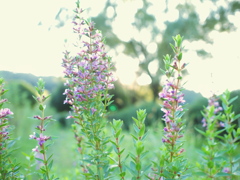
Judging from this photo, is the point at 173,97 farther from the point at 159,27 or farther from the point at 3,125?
the point at 159,27

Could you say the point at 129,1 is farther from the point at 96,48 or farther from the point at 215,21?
the point at 96,48

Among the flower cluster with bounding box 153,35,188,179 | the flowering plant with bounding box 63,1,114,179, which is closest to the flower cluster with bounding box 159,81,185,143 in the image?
the flower cluster with bounding box 153,35,188,179

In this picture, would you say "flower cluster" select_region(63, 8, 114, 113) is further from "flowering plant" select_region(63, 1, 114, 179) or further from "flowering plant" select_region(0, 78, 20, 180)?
"flowering plant" select_region(0, 78, 20, 180)

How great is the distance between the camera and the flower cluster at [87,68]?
1631 millimetres

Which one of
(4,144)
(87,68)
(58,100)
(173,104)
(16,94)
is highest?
(58,100)

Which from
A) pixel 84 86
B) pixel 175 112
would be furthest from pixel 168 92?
pixel 84 86

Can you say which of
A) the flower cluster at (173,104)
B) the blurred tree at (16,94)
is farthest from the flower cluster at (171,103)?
the blurred tree at (16,94)

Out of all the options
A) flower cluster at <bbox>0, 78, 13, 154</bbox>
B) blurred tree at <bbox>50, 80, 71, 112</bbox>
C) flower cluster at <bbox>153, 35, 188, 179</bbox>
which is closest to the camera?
flower cluster at <bbox>153, 35, 188, 179</bbox>

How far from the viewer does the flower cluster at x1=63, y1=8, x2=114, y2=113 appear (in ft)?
5.35

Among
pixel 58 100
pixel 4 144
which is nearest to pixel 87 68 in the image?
pixel 4 144

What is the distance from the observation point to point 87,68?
1.62m

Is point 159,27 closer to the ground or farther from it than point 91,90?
farther from it

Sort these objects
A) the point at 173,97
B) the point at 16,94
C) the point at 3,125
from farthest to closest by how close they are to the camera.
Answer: the point at 16,94, the point at 3,125, the point at 173,97

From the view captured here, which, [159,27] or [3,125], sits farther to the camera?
[159,27]
